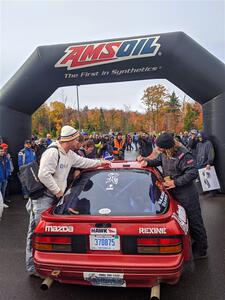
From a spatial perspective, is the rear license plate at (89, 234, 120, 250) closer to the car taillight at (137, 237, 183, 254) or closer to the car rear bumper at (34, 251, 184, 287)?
the car rear bumper at (34, 251, 184, 287)

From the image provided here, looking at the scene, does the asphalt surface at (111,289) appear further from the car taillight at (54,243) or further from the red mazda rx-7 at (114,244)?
the car taillight at (54,243)

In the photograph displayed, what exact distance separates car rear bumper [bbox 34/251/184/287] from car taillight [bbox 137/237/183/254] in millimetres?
46

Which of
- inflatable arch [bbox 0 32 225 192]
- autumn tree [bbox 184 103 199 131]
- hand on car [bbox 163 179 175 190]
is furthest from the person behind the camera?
autumn tree [bbox 184 103 199 131]

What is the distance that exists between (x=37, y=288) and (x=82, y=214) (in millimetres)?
1204

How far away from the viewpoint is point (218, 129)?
759cm

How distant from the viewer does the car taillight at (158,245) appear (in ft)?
8.66

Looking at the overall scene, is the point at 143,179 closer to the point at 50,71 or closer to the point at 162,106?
the point at 50,71

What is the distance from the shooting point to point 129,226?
2.68 metres

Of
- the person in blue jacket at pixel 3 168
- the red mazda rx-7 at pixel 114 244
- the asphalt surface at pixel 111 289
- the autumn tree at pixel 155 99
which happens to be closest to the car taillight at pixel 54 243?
the red mazda rx-7 at pixel 114 244

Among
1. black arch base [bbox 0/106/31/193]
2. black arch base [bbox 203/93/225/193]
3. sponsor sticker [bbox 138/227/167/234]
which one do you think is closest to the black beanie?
sponsor sticker [bbox 138/227/167/234]

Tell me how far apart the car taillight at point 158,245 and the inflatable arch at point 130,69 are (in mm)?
5424

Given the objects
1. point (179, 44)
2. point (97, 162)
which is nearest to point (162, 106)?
point (179, 44)

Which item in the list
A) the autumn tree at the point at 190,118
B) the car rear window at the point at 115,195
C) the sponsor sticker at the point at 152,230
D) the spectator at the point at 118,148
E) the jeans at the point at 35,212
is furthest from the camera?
the autumn tree at the point at 190,118

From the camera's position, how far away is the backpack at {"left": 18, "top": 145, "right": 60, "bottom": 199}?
11.3ft
